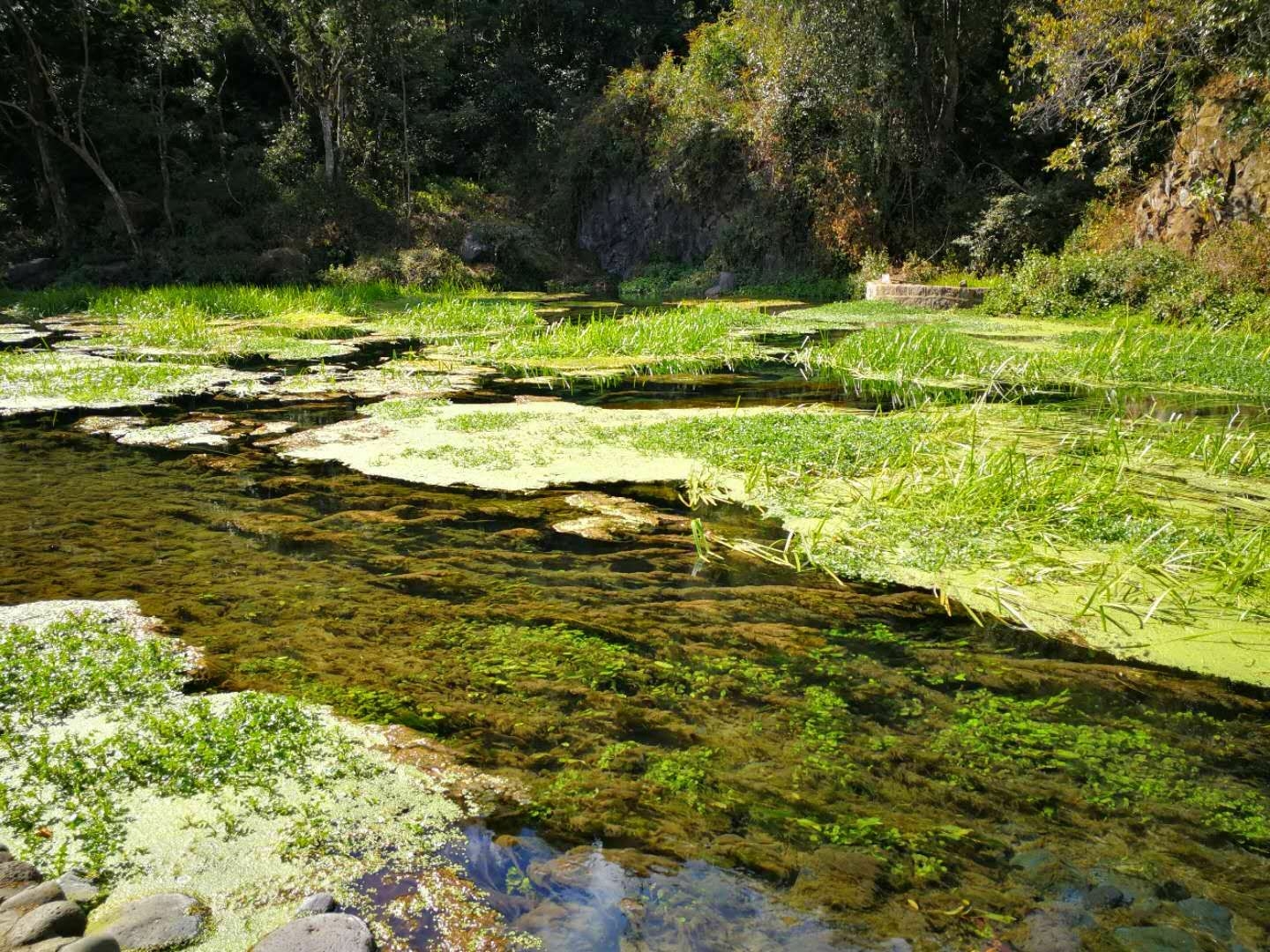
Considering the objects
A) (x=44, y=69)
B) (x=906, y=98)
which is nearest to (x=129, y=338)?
(x=44, y=69)

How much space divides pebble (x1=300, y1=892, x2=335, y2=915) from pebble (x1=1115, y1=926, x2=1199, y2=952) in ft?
4.54

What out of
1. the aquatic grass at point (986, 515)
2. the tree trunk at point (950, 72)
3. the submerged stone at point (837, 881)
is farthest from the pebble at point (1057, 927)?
the tree trunk at point (950, 72)

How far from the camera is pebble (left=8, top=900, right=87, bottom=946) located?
1.38 meters

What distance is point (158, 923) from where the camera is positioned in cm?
149

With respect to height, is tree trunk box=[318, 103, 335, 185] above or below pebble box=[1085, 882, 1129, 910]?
above

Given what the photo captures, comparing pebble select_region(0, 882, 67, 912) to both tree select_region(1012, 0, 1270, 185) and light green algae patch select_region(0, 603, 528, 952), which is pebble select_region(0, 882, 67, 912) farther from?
tree select_region(1012, 0, 1270, 185)

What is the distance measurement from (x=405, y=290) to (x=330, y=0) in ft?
27.6

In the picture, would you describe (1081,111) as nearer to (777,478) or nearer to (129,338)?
(777,478)

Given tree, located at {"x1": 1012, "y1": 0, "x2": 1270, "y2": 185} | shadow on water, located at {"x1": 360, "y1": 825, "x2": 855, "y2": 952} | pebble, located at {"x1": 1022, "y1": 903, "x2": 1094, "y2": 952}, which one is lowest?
shadow on water, located at {"x1": 360, "y1": 825, "x2": 855, "y2": 952}

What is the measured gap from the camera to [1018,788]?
193 cm

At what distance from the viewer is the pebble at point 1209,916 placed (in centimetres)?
151

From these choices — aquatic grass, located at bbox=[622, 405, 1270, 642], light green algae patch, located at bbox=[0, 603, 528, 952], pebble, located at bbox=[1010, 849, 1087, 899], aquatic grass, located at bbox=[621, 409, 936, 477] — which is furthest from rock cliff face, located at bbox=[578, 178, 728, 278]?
pebble, located at bbox=[1010, 849, 1087, 899]

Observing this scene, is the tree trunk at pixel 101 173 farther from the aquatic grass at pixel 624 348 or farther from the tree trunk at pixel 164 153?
the aquatic grass at pixel 624 348

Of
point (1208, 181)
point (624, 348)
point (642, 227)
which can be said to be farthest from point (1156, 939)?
point (642, 227)
